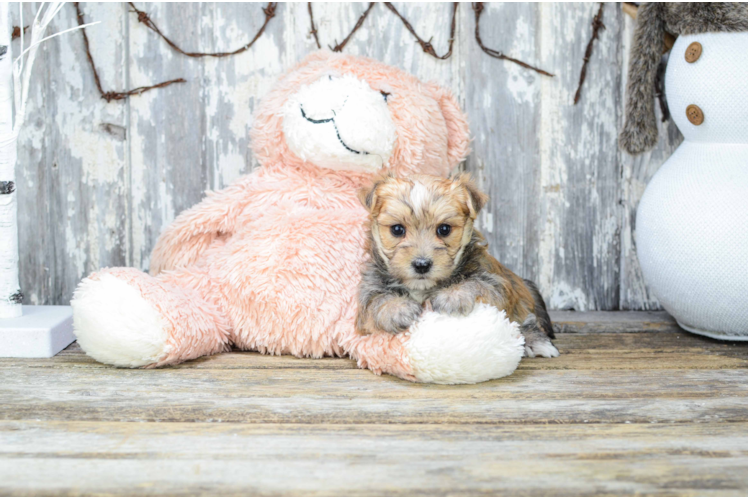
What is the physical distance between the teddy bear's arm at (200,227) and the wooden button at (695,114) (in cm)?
179

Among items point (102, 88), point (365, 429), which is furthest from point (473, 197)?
point (102, 88)

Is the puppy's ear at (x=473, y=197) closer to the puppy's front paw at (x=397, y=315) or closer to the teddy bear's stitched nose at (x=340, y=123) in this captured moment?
the puppy's front paw at (x=397, y=315)

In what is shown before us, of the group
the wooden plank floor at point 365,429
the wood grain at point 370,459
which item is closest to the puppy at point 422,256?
the wooden plank floor at point 365,429

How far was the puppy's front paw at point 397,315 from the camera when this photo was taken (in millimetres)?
2236

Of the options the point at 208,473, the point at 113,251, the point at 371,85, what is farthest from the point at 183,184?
the point at 208,473

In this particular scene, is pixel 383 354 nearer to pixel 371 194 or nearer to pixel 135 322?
pixel 371 194

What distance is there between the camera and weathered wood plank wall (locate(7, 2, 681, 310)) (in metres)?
3.25

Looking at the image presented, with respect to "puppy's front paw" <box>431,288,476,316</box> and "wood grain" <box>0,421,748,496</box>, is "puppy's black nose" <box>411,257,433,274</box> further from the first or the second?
"wood grain" <box>0,421,748,496</box>

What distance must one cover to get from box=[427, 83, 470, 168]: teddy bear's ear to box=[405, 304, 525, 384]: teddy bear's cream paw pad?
1.01 meters

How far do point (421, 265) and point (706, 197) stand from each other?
4.25 feet

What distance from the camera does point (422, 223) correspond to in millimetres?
2223

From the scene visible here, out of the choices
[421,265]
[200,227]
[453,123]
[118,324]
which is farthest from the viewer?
[453,123]

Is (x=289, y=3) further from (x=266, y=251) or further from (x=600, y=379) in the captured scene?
(x=600, y=379)

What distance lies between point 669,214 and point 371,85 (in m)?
1.31
